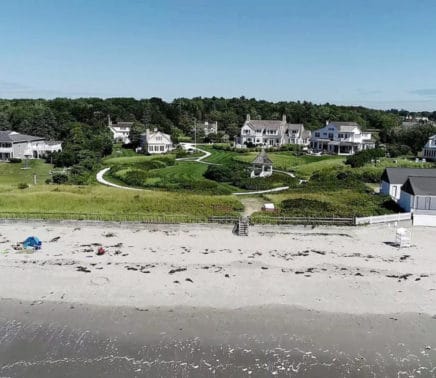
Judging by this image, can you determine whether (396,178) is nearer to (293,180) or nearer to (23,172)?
(293,180)

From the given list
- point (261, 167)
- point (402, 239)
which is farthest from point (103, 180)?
point (402, 239)

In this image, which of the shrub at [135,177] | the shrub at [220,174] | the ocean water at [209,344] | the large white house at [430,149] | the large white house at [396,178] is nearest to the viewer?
the ocean water at [209,344]

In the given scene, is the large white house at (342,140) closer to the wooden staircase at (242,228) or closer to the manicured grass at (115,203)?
the manicured grass at (115,203)

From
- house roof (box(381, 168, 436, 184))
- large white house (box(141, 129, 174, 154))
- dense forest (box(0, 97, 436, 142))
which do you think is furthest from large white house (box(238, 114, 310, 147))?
house roof (box(381, 168, 436, 184))

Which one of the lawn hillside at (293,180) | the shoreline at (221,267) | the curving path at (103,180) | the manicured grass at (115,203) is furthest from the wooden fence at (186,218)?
the curving path at (103,180)

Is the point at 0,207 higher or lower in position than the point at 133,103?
lower

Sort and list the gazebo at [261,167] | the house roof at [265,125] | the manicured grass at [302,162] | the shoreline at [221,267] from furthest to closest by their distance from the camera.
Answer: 1. the house roof at [265,125]
2. the manicured grass at [302,162]
3. the gazebo at [261,167]
4. the shoreline at [221,267]

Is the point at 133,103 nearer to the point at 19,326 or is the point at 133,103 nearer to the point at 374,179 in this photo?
the point at 374,179

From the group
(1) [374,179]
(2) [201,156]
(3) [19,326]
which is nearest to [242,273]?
(3) [19,326]
